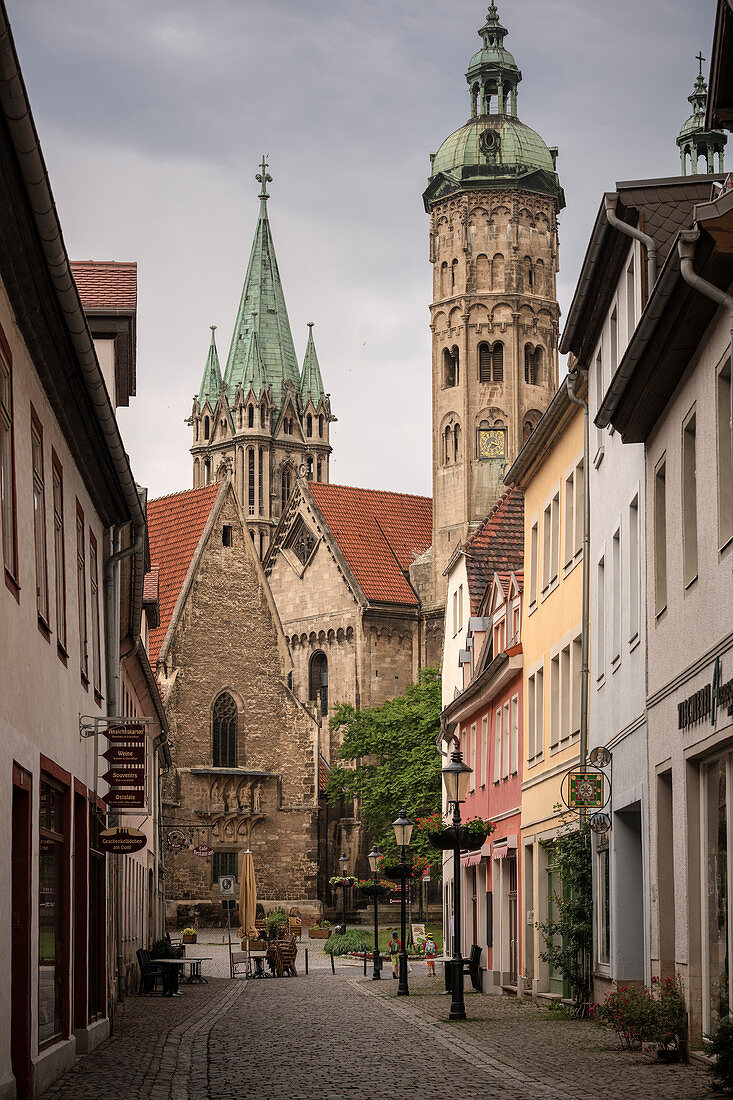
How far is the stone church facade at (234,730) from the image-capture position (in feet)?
202

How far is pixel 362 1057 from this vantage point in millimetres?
16766

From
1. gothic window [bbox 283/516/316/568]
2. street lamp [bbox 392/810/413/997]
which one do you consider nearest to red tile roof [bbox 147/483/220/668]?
gothic window [bbox 283/516/316/568]

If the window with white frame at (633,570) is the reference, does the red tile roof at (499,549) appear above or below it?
above

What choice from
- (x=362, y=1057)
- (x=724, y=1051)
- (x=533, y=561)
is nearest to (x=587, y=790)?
(x=362, y=1057)

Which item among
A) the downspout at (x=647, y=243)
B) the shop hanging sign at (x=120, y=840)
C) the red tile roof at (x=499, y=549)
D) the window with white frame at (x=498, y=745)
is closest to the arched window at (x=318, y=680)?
the red tile roof at (x=499, y=549)

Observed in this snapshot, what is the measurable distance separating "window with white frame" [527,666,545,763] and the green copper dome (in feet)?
173

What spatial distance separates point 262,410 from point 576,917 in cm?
8830

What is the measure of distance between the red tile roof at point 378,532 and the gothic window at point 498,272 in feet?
41.5

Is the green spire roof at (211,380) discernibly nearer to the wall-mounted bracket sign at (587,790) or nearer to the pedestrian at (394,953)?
the pedestrian at (394,953)

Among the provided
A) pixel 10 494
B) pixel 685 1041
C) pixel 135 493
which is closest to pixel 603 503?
pixel 135 493

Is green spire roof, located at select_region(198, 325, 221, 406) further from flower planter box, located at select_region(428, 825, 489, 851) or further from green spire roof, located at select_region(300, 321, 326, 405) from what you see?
flower planter box, located at select_region(428, 825, 489, 851)

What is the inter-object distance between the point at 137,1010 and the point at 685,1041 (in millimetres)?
12622

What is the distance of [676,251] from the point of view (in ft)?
41.9

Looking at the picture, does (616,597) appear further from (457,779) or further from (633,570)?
(457,779)
